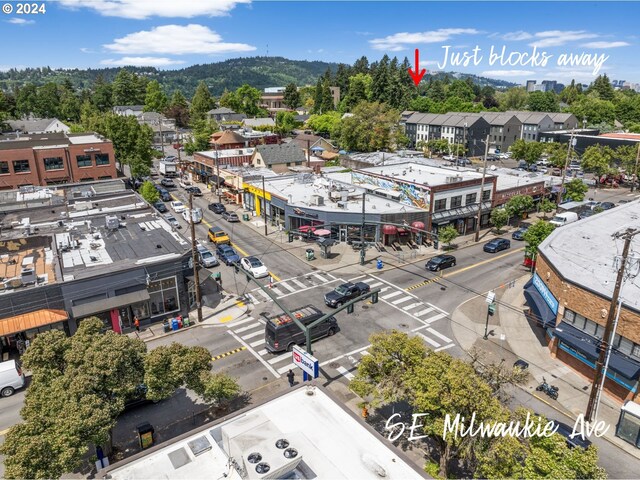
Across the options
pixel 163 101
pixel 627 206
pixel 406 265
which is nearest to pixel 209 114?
pixel 163 101

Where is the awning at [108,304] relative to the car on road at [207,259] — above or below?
above

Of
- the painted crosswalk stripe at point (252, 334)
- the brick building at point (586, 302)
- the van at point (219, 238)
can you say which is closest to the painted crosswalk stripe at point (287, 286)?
the painted crosswalk stripe at point (252, 334)

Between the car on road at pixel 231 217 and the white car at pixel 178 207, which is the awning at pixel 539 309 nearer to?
the car on road at pixel 231 217

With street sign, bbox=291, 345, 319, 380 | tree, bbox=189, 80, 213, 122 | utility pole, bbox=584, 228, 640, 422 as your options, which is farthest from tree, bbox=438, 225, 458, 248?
tree, bbox=189, 80, 213, 122

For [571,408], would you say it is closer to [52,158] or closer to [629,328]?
[629,328]

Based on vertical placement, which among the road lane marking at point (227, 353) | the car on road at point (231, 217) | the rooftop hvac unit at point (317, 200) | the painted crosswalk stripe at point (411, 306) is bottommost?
the road lane marking at point (227, 353)

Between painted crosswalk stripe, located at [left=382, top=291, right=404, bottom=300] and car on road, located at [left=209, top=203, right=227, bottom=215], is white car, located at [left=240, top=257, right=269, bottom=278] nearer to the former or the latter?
painted crosswalk stripe, located at [left=382, top=291, right=404, bottom=300]
